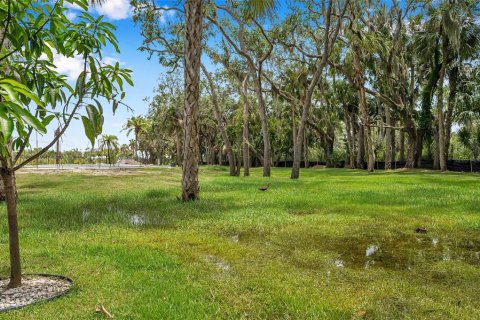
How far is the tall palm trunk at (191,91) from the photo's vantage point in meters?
13.9

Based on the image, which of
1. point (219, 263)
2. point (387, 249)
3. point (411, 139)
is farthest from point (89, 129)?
point (411, 139)

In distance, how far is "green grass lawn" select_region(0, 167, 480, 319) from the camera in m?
4.54

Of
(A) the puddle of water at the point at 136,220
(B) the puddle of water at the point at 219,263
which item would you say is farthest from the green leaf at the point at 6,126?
(A) the puddle of water at the point at 136,220

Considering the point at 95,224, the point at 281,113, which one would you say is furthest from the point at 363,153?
the point at 95,224

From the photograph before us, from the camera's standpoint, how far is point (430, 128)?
37.8 m

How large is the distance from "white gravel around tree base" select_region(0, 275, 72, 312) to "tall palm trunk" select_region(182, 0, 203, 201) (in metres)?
8.58

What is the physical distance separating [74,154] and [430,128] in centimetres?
8316

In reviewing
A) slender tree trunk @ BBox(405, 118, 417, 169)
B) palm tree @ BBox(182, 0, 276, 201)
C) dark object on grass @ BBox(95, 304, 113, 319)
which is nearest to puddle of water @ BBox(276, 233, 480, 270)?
dark object on grass @ BBox(95, 304, 113, 319)

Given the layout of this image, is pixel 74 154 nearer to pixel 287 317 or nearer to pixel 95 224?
pixel 95 224

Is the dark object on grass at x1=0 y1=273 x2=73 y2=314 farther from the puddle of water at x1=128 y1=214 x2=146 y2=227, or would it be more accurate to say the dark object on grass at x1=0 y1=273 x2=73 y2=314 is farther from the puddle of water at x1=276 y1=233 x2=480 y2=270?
the puddle of water at x1=128 y1=214 x2=146 y2=227

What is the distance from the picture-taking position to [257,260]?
6.50 metres

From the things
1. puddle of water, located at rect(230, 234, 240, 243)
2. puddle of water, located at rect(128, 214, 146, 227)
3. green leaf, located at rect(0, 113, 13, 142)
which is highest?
green leaf, located at rect(0, 113, 13, 142)

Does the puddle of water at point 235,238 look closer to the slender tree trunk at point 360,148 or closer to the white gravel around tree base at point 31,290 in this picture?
the white gravel around tree base at point 31,290

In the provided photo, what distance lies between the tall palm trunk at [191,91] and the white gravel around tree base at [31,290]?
28.1 feet
